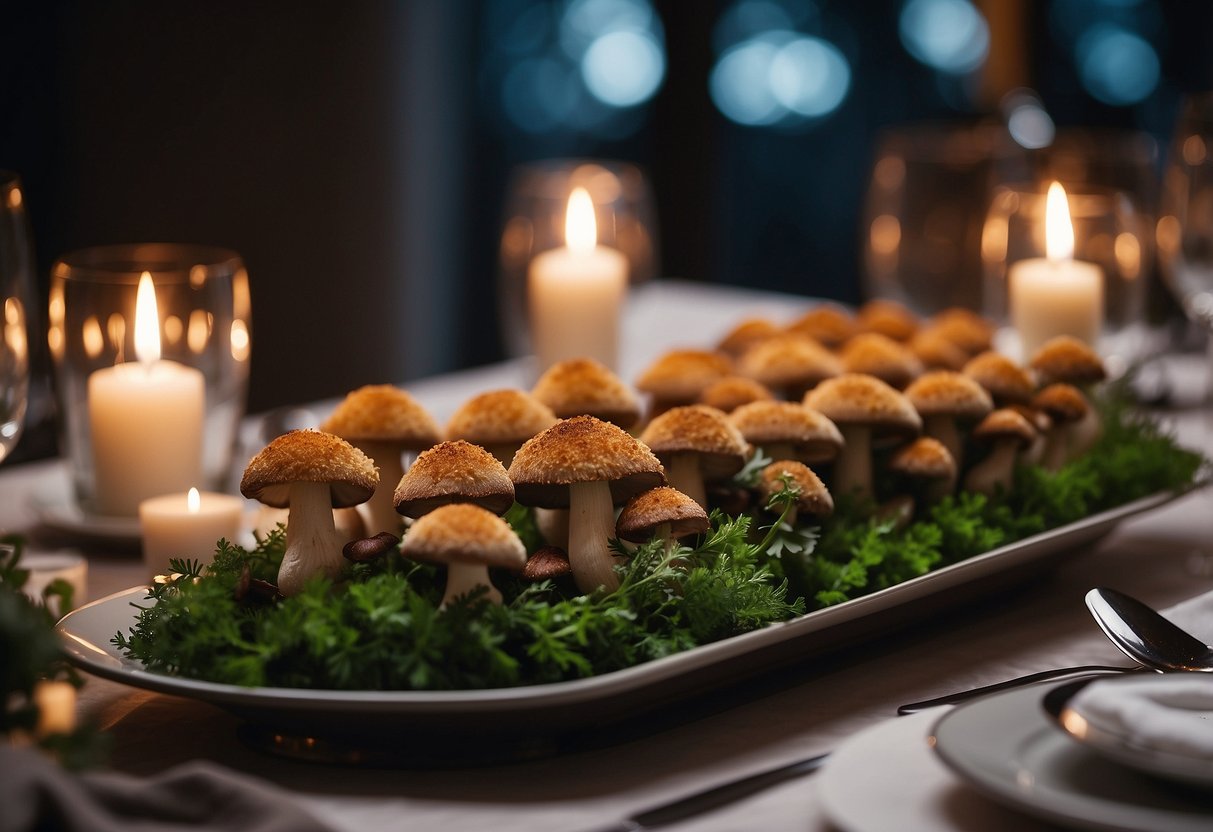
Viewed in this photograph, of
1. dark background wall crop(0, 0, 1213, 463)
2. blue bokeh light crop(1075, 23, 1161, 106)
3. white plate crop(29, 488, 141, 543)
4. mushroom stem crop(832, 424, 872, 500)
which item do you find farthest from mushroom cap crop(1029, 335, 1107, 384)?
blue bokeh light crop(1075, 23, 1161, 106)

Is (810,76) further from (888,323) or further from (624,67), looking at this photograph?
(888,323)

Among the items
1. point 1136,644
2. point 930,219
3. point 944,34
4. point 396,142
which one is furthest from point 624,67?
point 1136,644

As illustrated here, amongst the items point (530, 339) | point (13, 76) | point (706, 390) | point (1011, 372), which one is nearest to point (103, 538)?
point (706, 390)

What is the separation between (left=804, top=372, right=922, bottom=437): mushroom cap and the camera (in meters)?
1.01

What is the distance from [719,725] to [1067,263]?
2.87 ft

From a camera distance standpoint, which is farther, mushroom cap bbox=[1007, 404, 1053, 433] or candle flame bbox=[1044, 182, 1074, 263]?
candle flame bbox=[1044, 182, 1074, 263]

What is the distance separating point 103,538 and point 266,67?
8.35ft

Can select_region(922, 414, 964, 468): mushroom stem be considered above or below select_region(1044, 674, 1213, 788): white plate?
above

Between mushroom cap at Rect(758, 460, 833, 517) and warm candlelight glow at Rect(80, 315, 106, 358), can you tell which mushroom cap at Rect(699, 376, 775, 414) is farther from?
warm candlelight glow at Rect(80, 315, 106, 358)

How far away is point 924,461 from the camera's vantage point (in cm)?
103

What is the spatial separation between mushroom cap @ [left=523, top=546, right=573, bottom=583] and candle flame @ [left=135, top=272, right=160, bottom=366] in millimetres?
536

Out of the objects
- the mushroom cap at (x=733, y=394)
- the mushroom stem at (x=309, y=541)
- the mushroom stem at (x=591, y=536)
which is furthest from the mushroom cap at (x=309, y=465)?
the mushroom cap at (x=733, y=394)

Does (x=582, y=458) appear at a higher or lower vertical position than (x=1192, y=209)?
lower

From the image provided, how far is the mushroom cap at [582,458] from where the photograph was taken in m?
0.80
